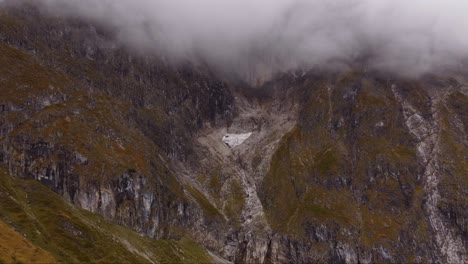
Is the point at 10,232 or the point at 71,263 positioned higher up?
the point at 10,232

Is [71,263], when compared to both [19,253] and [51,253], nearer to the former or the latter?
[51,253]

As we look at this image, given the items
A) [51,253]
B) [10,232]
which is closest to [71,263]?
[51,253]

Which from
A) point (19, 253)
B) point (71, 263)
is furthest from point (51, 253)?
point (19, 253)

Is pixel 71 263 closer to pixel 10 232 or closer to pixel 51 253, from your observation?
pixel 51 253

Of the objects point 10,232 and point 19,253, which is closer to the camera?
point 19,253

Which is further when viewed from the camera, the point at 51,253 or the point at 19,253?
the point at 51,253
